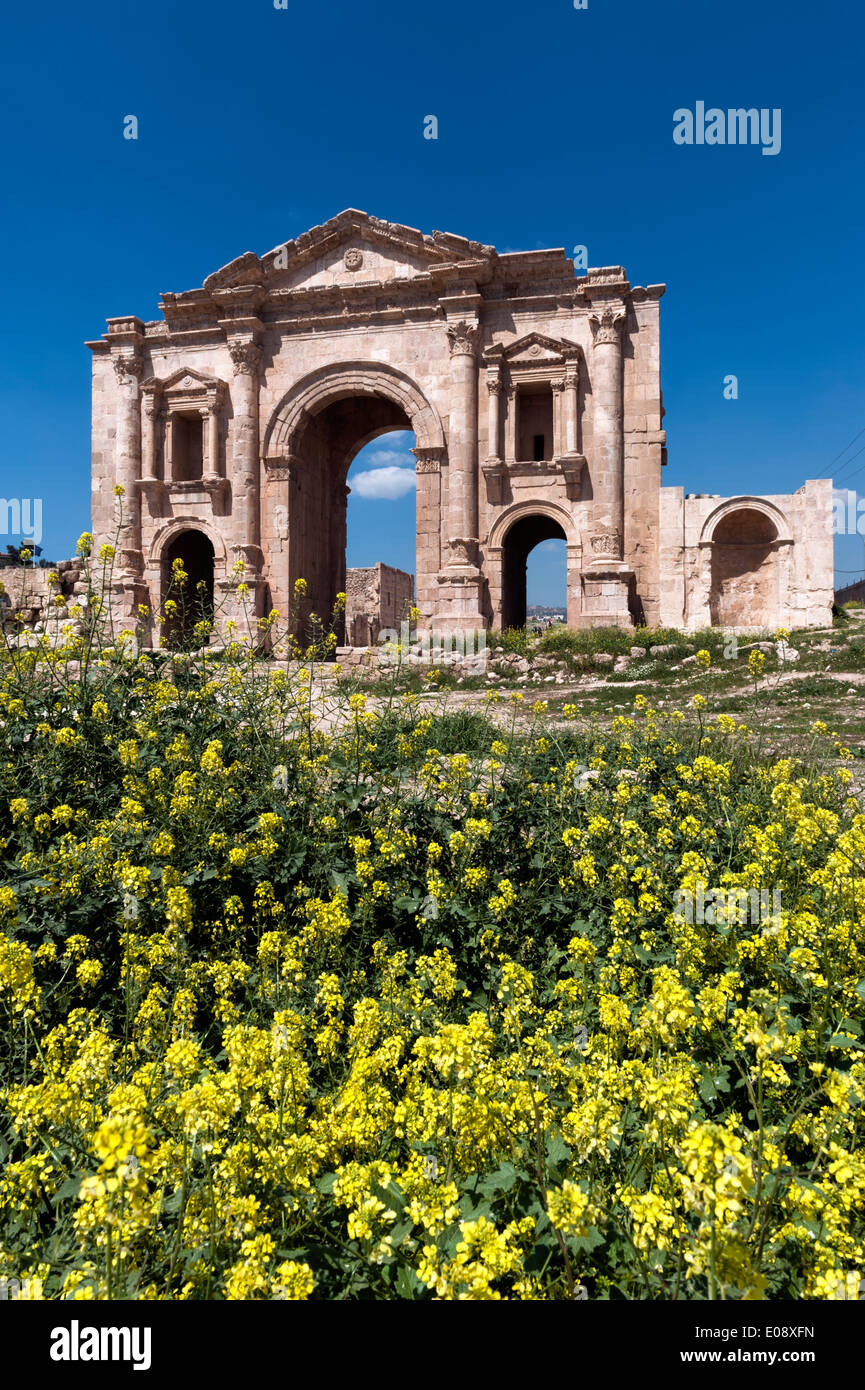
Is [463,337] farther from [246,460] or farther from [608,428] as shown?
[246,460]

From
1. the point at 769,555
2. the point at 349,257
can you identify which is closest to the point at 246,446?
the point at 349,257

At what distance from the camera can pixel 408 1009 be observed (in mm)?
2520

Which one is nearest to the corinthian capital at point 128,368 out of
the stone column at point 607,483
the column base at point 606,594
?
the stone column at point 607,483

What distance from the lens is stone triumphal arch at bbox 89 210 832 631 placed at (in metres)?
16.7

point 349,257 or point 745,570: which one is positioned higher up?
point 349,257

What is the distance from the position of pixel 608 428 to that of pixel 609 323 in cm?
242

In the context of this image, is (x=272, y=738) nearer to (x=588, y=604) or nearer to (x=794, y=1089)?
(x=794, y=1089)

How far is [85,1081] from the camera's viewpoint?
184 centimetres

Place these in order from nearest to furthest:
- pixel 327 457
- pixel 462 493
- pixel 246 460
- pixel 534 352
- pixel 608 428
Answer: pixel 608 428, pixel 534 352, pixel 462 493, pixel 246 460, pixel 327 457

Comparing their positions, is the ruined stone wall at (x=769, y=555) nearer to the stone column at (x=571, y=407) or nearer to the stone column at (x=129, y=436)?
the stone column at (x=571, y=407)

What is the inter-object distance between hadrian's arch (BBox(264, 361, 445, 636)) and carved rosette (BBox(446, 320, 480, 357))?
4.64 feet

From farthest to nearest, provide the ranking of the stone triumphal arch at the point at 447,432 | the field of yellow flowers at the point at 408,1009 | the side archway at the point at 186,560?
the side archway at the point at 186,560, the stone triumphal arch at the point at 447,432, the field of yellow flowers at the point at 408,1009

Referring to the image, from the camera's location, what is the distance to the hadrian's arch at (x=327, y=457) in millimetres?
17750

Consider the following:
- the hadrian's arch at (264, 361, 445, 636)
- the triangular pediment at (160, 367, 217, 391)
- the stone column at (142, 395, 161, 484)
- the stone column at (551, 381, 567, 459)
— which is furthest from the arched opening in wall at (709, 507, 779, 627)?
the stone column at (142, 395, 161, 484)
